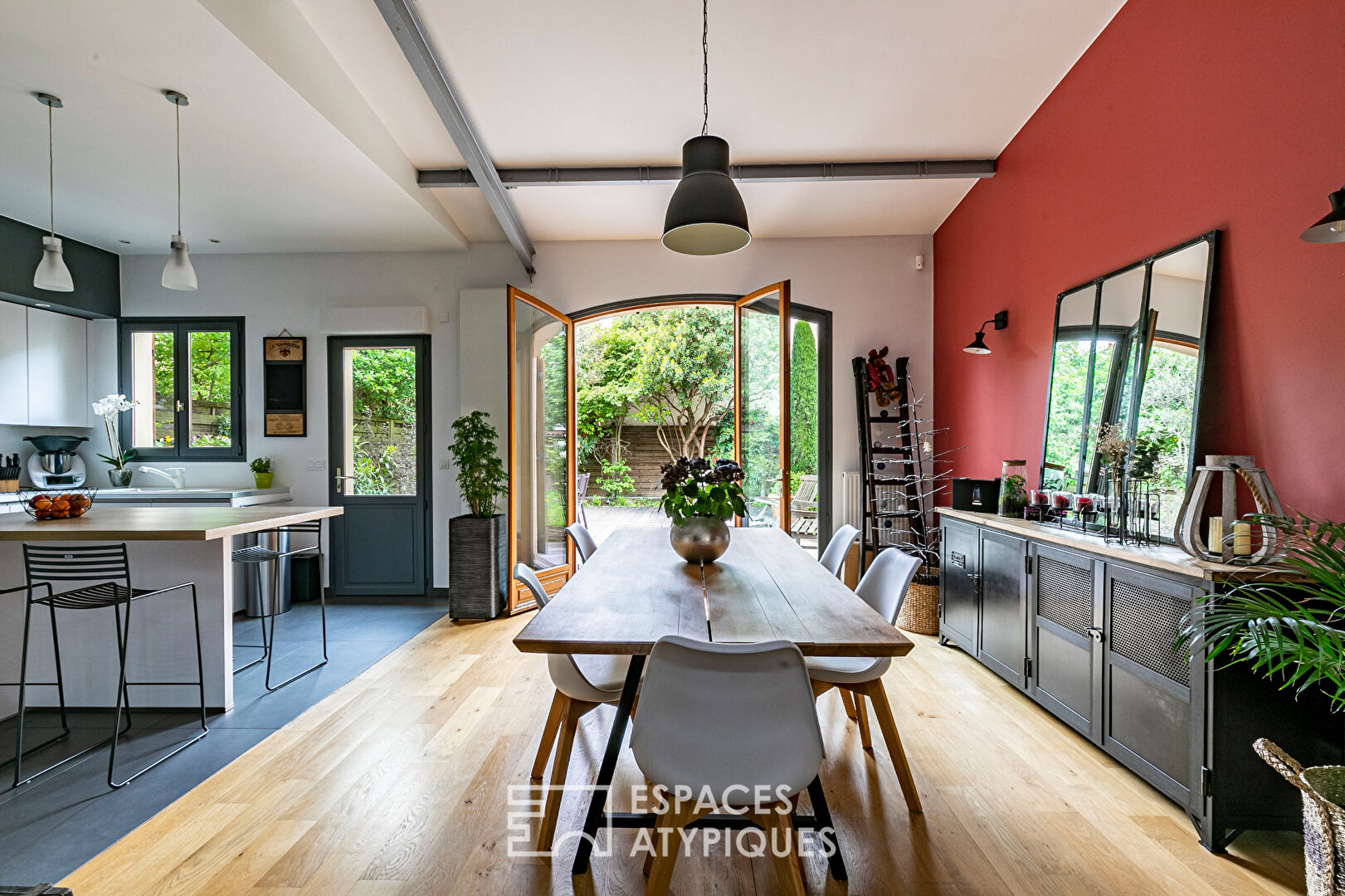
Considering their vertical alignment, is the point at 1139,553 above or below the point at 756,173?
below

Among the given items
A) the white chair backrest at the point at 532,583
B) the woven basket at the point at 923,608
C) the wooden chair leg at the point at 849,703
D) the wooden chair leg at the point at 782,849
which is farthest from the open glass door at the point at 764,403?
the wooden chair leg at the point at 782,849

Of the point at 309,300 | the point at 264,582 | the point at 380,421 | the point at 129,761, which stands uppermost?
the point at 309,300

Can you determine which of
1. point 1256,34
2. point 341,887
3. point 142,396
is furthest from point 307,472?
point 1256,34

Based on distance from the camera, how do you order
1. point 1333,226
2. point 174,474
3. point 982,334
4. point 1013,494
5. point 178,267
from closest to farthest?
point 1333,226 < point 178,267 < point 1013,494 < point 982,334 < point 174,474

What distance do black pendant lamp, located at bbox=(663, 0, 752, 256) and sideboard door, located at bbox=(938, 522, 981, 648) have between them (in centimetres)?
220

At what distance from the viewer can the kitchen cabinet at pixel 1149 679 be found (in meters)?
1.97

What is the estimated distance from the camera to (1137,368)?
2844 mm

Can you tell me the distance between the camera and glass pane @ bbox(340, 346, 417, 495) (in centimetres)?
556

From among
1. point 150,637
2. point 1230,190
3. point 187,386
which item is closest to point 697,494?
point 1230,190

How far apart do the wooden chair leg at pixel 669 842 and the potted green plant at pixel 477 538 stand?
11.4 feet

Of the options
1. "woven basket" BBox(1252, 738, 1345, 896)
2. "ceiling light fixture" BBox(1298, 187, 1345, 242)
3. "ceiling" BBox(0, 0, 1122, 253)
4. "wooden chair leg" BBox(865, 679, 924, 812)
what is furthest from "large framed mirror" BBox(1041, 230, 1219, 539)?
"wooden chair leg" BBox(865, 679, 924, 812)

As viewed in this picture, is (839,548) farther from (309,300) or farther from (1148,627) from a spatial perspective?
(309,300)

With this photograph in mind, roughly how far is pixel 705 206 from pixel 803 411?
3.15 meters

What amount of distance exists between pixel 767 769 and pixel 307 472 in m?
5.27
